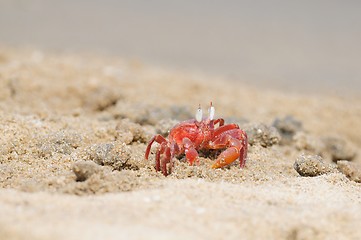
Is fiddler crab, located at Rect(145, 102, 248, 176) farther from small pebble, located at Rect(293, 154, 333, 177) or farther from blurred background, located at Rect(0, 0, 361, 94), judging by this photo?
blurred background, located at Rect(0, 0, 361, 94)

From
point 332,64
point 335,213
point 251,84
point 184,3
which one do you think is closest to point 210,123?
point 335,213

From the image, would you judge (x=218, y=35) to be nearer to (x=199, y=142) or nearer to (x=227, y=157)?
(x=199, y=142)

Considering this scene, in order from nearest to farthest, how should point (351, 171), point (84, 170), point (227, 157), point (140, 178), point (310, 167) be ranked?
1. point (84, 170)
2. point (140, 178)
3. point (227, 157)
4. point (310, 167)
5. point (351, 171)

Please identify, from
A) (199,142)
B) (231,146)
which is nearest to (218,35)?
(199,142)

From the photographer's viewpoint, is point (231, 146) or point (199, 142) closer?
point (231, 146)

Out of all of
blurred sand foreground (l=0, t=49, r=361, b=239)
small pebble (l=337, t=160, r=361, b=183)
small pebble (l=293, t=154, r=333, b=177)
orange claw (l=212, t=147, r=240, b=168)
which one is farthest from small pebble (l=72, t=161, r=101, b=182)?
small pebble (l=337, t=160, r=361, b=183)

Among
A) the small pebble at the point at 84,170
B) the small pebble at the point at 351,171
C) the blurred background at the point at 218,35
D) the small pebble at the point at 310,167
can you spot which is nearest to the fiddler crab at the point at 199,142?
the small pebble at the point at 310,167
